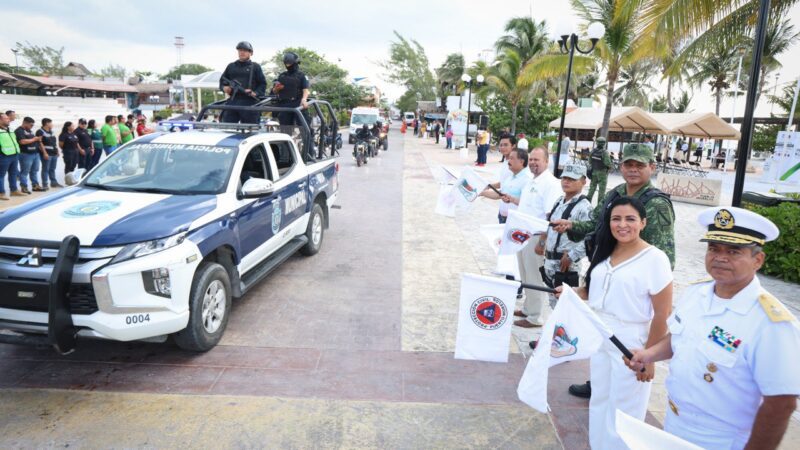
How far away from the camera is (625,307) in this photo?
9.20 ft

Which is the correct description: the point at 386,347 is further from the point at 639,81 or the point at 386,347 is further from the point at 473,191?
the point at 639,81

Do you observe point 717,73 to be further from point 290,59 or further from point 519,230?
point 519,230

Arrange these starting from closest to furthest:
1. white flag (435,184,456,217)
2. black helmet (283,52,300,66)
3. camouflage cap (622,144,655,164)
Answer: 1. camouflage cap (622,144,655,164)
2. white flag (435,184,456,217)
3. black helmet (283,52,300,66)

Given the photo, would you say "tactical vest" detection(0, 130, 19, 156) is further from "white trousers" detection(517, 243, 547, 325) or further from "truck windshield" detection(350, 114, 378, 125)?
"truck windshield" detection(350, 114, 378, 125)

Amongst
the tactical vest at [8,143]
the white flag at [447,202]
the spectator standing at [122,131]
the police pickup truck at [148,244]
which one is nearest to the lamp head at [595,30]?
the white flag at [447,202]

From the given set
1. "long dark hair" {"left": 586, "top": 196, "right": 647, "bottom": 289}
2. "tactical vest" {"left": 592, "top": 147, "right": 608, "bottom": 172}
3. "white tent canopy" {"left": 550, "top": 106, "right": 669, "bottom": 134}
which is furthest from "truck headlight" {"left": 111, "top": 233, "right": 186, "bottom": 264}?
"white tent canopy" {"left": 550, "top": 106, "right": 669, "bottom": 134}

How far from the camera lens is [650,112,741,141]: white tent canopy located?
2055 centimetres

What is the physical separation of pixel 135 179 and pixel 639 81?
53.6 metres

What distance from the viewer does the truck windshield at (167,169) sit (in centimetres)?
480

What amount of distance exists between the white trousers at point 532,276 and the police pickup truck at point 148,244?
2750 millimetres

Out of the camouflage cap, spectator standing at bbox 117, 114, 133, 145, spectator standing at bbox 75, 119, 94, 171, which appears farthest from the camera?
spectator standing at bbox 117, 114, 133, 145

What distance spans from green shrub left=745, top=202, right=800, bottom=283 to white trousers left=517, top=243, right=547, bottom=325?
432cm

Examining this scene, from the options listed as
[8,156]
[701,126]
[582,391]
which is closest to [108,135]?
[8,156]

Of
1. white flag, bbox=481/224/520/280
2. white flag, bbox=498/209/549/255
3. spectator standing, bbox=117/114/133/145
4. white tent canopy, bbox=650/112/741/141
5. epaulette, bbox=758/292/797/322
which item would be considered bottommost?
white flag, bbox=481/224/520/280
